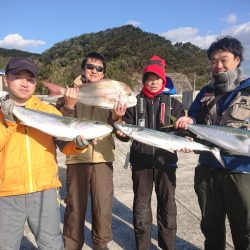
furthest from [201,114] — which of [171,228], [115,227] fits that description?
[115,227]

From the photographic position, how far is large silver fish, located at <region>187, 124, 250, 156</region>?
12.6 ft

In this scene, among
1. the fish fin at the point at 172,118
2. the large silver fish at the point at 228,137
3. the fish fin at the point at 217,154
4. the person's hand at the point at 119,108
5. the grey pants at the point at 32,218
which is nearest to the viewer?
the grey pants at the point at 32,218

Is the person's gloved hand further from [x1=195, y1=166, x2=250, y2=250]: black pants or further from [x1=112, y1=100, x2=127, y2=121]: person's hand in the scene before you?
[x1=195, y1=166, x2=250, y2=250]: black pants

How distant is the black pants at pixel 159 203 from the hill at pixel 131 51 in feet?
193

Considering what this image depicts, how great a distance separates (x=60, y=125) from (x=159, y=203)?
1891 millimetres

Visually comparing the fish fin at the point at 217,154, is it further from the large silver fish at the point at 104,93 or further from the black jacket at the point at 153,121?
the large silver fish at the point at 104,93

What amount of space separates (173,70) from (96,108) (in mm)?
72952

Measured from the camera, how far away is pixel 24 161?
3646mm

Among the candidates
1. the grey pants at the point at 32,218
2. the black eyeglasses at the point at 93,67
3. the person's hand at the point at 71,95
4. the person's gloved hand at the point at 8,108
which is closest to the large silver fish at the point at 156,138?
the person's hand at the point at 71,95

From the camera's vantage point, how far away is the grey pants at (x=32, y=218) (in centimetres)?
355

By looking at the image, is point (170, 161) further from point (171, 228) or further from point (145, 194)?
point (171, 228)

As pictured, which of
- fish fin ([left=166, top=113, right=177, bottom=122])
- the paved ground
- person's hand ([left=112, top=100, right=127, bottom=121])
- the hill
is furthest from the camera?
the hill

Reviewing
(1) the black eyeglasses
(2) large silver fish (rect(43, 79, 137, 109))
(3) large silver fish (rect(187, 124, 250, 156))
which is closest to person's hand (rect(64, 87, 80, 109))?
(2) large silver fish (rect(43, 79, 137, 109))

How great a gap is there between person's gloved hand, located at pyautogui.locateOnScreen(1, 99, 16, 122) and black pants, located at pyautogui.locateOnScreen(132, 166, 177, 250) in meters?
1.91
